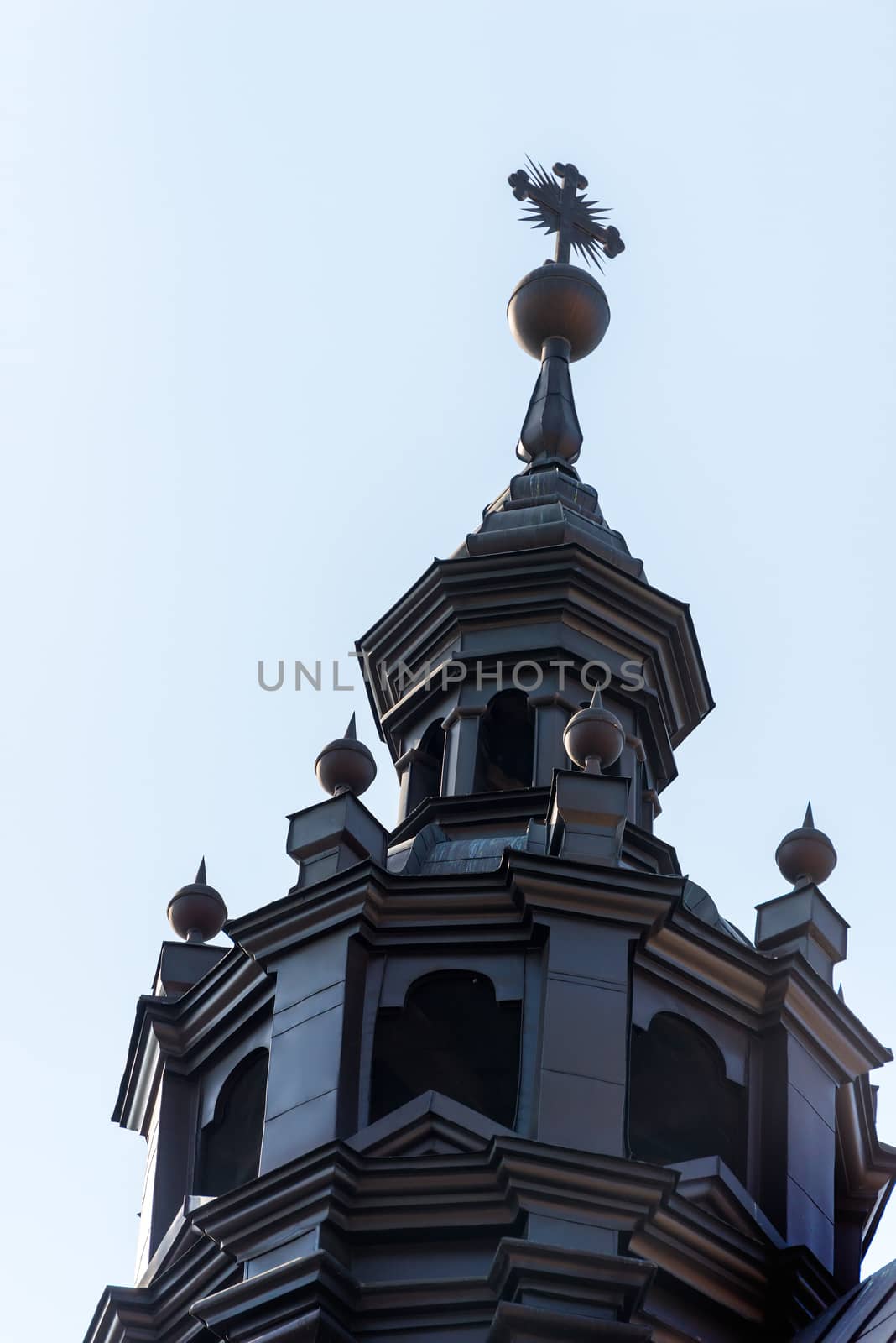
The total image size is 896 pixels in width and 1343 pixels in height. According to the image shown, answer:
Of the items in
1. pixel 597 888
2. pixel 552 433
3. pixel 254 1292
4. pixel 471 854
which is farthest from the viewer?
pixel 552 433

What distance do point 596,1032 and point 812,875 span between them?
331 centimetres


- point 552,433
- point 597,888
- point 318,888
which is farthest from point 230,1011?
point 552,433

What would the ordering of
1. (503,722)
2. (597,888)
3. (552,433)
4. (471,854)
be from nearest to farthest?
(597,888) → (471,854) → (503,722) → (552,433)

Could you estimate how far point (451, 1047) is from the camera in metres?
23.5

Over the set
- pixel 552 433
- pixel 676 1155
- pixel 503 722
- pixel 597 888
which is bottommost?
pixel 676 1155

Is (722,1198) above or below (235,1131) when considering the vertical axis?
below

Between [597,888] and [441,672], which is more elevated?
[441,672]

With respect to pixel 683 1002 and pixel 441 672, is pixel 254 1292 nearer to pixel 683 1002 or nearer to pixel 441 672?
pixel 683 1002

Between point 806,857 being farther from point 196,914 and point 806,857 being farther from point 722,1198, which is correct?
point 196,914

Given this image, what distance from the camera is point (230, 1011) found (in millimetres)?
24562

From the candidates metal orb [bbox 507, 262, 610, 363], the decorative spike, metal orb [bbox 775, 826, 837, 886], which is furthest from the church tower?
metal orb [bbox 507, 262, 610, 363]

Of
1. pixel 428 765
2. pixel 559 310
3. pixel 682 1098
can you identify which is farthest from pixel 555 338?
pixel 682 1098

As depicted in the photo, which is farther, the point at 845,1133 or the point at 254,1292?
the point at 845,1133

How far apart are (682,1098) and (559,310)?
9.83 metres
